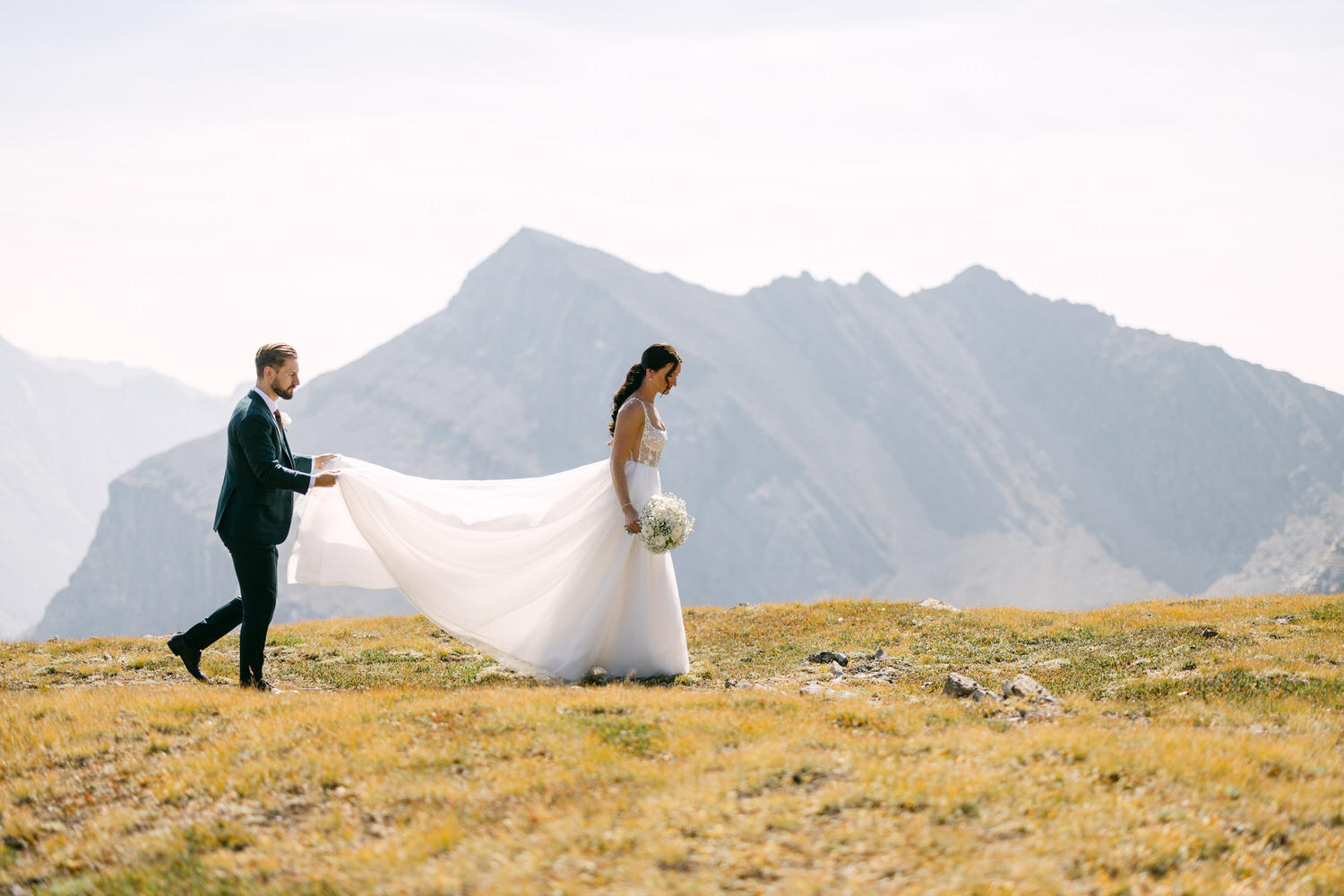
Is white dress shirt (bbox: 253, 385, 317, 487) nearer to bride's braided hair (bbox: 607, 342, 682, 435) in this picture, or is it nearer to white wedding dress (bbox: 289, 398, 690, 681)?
white wedding dress (bbox: 289, 398, 690, 681)

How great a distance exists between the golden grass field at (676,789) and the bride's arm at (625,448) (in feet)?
8.11

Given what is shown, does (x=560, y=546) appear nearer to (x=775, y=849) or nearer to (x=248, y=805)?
(x=248, y=805)

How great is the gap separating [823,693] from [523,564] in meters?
4.69

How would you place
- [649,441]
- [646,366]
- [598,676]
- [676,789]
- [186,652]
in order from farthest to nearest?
1. [649,441]
2. [646,366]
3. [598,676]
4. [186,652]
5. [676,789]

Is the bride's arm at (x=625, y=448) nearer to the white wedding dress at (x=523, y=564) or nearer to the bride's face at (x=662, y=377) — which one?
the white wedding dress at (x=523, y=564)

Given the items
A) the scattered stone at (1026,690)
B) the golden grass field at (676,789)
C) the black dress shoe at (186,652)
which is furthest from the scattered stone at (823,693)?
the black dress shoe at (186,652)

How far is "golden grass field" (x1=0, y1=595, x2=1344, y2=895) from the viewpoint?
586cm

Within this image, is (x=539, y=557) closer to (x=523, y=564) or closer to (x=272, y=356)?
(x=523, y=564)

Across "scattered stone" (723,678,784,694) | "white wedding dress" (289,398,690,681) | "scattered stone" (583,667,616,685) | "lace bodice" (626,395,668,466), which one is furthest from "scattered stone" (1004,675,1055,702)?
"lace bodice" (626,395,668,466)

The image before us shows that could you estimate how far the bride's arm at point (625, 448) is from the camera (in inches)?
490

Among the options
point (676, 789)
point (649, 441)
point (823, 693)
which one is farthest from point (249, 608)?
point (823, 693)

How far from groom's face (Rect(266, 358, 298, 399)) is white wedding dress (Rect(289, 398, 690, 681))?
5.87 ft

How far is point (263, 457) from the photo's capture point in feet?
35.8

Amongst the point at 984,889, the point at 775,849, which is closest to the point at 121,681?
the point at 775,849
